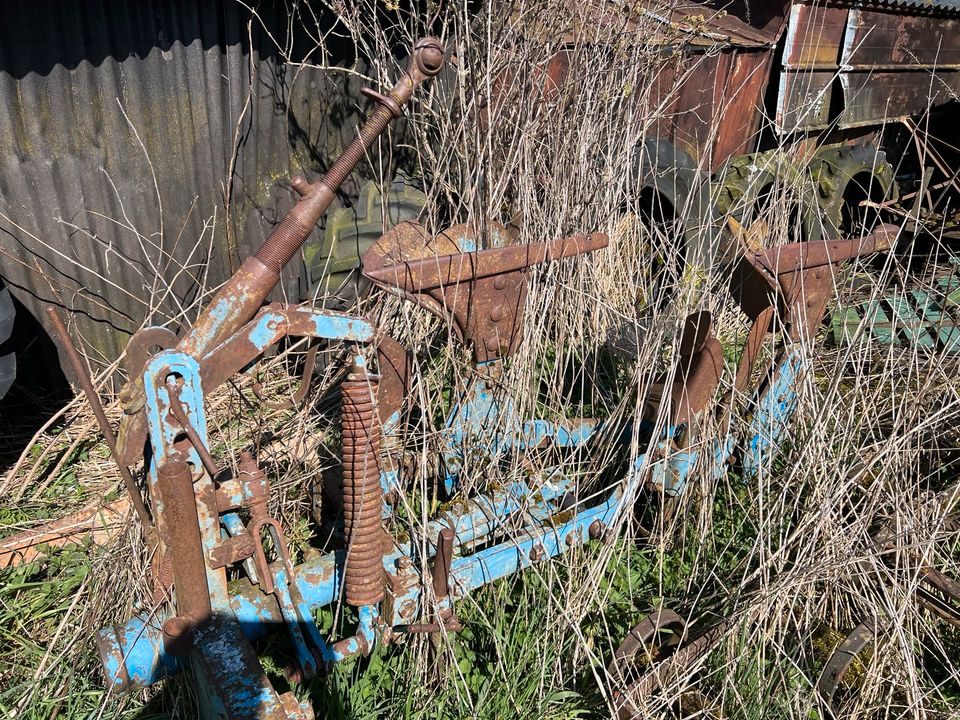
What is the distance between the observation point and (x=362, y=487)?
1935mm

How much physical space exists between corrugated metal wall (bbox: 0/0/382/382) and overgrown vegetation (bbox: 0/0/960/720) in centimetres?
54

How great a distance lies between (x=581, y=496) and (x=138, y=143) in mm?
2416

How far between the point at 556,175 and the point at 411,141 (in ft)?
3.99

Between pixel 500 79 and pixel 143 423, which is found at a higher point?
pixel 500 79

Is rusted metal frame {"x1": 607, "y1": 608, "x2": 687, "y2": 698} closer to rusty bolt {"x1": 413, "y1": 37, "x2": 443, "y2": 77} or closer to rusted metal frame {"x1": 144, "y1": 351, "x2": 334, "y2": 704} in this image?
rusted metal frame {"x1": 144, "y1": 351, "x2": 334, "y2": 704}

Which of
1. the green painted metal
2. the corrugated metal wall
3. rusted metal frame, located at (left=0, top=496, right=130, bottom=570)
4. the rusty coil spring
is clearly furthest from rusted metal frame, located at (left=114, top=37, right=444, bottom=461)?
the green painted metal

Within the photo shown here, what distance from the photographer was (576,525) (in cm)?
243

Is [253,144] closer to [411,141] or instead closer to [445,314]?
[411,141]

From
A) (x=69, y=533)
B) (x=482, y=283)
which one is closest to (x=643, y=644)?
(x=482, y=283)

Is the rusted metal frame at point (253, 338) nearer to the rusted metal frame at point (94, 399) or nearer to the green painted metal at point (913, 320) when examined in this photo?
the rusted metal frame at point (94, 399)

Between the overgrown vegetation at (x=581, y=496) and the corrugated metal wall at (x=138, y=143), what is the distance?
543mm

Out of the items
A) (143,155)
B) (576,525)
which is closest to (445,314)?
(576,525)

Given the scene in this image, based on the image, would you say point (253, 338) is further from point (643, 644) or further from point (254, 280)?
point (643, 644)

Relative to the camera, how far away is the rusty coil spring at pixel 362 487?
6.15 ft
